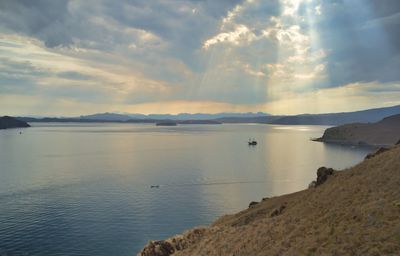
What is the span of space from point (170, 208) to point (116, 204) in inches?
460

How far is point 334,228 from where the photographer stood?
23281mm

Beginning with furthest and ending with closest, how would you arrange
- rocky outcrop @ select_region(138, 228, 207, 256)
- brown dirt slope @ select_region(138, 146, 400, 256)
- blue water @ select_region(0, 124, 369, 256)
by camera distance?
blue water @ select_region(0, 124, 369, 256), rocky outcrop @ select_region(138, 228, 207, 256), brown dirt slope @ select_region(138, 146, 400, 256)

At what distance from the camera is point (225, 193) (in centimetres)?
8625

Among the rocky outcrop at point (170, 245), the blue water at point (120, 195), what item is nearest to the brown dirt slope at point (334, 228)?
the rocky outcrop at point (170, 245)

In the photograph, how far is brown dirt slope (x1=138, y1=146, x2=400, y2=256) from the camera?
20.6 metres

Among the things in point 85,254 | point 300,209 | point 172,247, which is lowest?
point 85,254

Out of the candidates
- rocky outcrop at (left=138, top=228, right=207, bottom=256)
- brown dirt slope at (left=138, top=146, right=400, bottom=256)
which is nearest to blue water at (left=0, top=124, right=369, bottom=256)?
rocky outcrop at (left=138, top=228, right=207, bottom=256)

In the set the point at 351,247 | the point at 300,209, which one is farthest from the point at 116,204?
the point at 351,247

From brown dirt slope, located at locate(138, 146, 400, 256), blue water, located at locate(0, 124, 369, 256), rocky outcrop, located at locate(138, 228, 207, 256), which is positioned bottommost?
blue water, located at locate(0, 124, 369, 256)

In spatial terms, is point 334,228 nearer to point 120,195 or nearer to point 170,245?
point 170,245

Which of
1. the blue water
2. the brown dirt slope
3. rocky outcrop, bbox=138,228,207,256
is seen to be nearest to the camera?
the brown dirt slope

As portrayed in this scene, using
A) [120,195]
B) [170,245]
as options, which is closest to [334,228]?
[170,245]

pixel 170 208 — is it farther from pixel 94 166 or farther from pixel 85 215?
pixel 94 166

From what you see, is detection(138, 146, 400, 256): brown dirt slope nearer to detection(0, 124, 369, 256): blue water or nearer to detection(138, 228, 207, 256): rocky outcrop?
detection(138, 228, 207, 256): rocky outcrop
